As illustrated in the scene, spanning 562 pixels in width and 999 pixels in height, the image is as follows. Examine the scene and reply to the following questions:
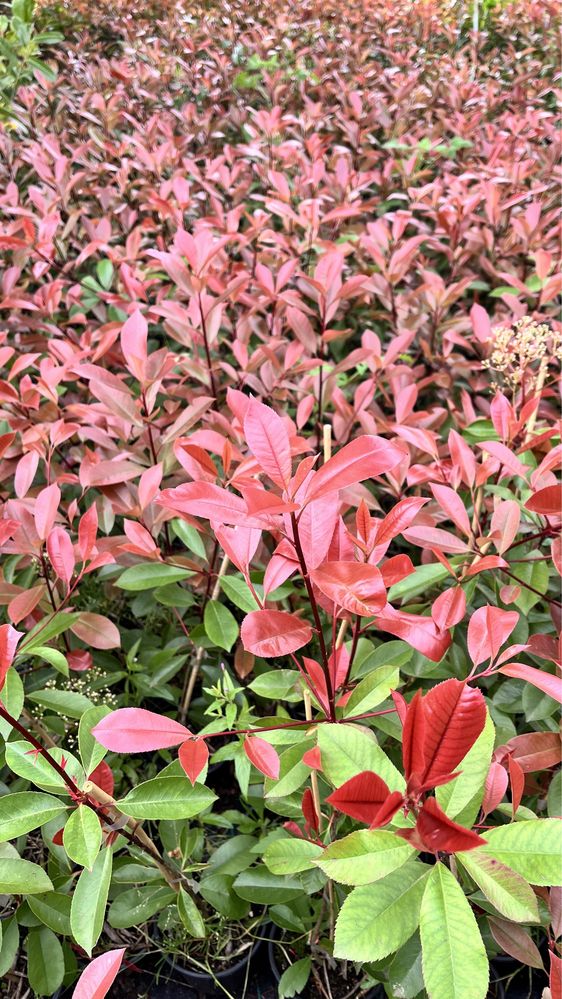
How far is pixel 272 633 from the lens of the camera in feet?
2.82

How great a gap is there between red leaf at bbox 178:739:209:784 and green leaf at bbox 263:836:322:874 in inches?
10.8

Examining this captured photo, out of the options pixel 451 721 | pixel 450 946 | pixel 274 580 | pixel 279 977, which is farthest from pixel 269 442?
pixel 279 977

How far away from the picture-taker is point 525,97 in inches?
163

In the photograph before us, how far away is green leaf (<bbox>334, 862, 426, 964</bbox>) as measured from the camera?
0.72 metres

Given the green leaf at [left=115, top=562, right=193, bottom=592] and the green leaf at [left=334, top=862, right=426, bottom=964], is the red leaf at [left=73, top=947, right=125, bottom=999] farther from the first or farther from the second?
the green leaf at [left=115, top=562, right=193, bottom=592]

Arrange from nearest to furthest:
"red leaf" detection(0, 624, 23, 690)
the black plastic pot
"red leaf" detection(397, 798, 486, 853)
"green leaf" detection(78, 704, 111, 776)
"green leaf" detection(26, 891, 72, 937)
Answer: "red leaf" detection(397, 798, 486, 853)
"red leaf" detection(0, 624, 23, 690)
"green leaf" detection(78, 704, 111, 776)
"green leaf" detection(26, 891, 72, 937)
the black plastic pot

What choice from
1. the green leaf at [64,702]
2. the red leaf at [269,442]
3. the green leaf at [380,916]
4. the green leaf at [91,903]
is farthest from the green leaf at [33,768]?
the red leaf at [269,442]

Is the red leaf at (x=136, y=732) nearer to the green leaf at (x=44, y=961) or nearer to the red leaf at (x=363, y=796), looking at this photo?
the red leaf at (x=363, y=796)

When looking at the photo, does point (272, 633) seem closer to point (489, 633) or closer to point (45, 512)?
point (489, 633)

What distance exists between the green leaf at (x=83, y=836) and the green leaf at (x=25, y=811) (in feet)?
0.17

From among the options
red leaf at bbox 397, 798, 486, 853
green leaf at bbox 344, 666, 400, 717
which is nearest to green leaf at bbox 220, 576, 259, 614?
green leaf at bbox 344, 666, 400, 717

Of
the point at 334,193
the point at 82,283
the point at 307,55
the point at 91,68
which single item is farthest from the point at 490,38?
the point at 82,283

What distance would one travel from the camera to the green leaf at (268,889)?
1.20m

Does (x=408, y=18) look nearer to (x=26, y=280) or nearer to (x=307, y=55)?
(x=307, y=55)
